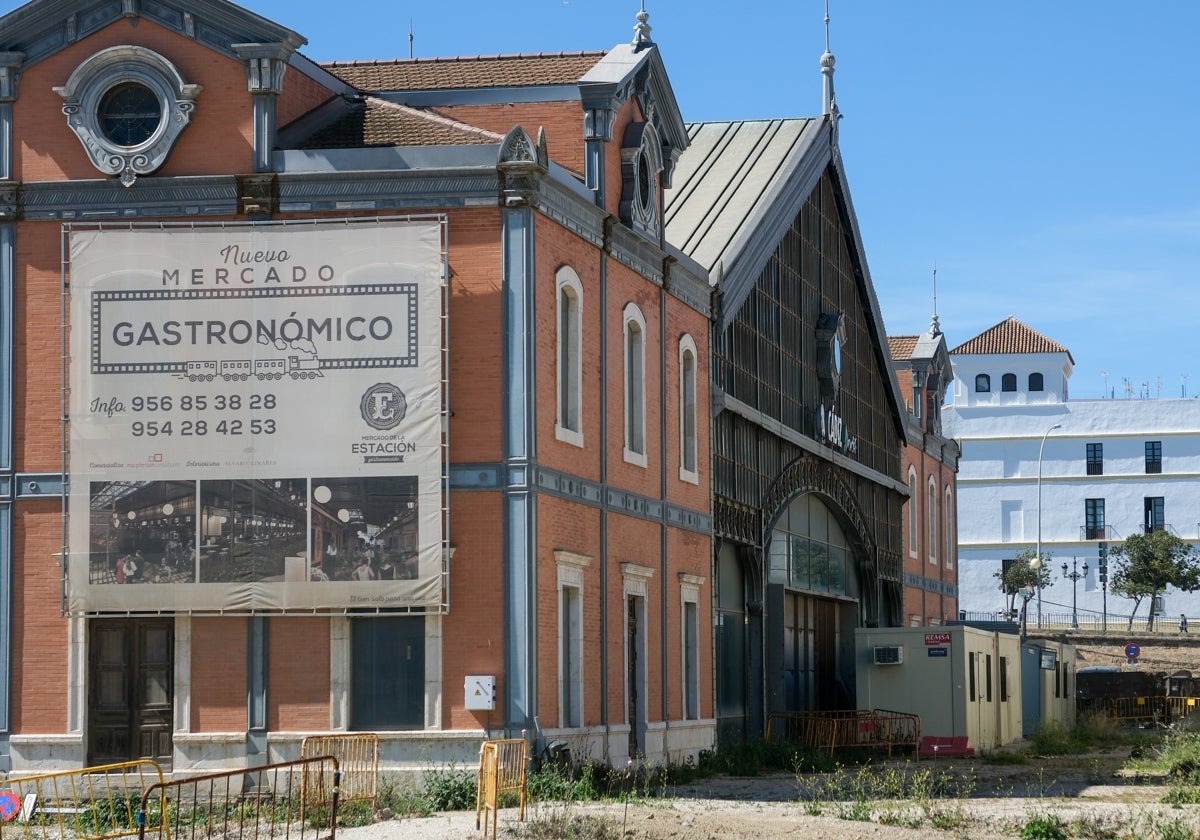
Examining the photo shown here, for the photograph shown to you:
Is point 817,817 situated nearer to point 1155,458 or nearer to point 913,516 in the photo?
point 913,516

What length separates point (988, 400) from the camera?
374 feet

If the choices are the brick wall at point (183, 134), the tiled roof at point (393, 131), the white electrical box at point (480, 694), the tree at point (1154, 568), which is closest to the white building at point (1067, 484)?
the tree at point (1154, 568)

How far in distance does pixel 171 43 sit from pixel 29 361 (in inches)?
204

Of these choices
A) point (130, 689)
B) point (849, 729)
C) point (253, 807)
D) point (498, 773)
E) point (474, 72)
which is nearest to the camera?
point (498, 773)

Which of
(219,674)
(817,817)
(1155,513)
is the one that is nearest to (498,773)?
(817,817)

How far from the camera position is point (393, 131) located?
1158 inches

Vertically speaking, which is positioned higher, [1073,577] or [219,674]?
[1073,577]

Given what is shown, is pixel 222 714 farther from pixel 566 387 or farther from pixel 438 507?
pixel 566 387

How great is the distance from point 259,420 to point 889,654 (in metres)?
20.0

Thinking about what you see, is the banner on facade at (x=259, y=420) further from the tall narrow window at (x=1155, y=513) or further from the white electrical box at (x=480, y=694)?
the tall narrow window at (x=1155, y=513)

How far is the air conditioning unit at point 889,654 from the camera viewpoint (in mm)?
43156

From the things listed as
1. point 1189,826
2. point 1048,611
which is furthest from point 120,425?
point 1048,611

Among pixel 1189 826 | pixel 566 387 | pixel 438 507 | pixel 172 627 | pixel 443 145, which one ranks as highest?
pixel 443 145

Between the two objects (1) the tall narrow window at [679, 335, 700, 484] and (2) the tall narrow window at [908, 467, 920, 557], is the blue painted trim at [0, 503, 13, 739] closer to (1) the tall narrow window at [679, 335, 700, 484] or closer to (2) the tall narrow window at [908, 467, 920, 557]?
(1) the tall narrow window at [679, 335, 700, 484]
